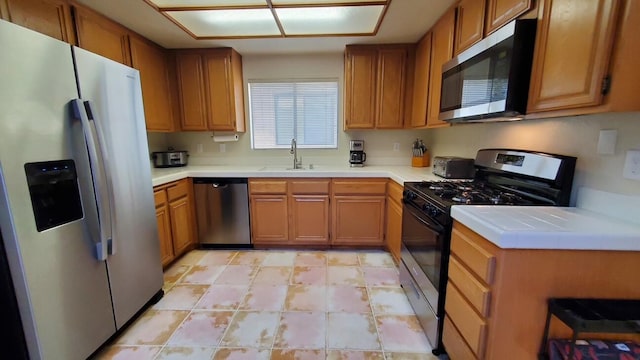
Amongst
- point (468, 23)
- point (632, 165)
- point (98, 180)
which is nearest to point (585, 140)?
point (632, 165)

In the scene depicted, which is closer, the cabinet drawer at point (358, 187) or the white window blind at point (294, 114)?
the cabinet drawer at point (358, 187)

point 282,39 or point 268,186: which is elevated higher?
point 282,39

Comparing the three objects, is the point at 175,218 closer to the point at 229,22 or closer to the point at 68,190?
the point at 68,190

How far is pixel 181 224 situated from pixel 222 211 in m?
0.42

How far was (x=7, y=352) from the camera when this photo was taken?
48.0 inches

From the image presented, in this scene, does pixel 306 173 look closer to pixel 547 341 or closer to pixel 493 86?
pixel 493 86

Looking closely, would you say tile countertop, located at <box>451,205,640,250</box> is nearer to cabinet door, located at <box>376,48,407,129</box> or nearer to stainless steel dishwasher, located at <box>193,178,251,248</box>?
cabinet door, located at <box>376,48,407,129</box>

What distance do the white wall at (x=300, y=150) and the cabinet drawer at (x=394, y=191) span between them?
696 mm

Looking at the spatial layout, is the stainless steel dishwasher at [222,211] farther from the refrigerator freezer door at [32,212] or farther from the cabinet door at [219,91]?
the refrigerator freezer door at [32,212]

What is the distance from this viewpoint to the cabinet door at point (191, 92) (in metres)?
2.98

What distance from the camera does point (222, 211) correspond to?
2945 millimetres

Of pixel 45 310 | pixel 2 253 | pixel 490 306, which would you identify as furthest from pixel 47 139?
pixel 490 306

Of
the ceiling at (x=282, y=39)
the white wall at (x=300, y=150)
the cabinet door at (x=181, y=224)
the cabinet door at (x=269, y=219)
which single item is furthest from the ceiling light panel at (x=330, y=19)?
the cabinet door at (x=181, y=224)

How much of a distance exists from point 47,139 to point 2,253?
52cm
